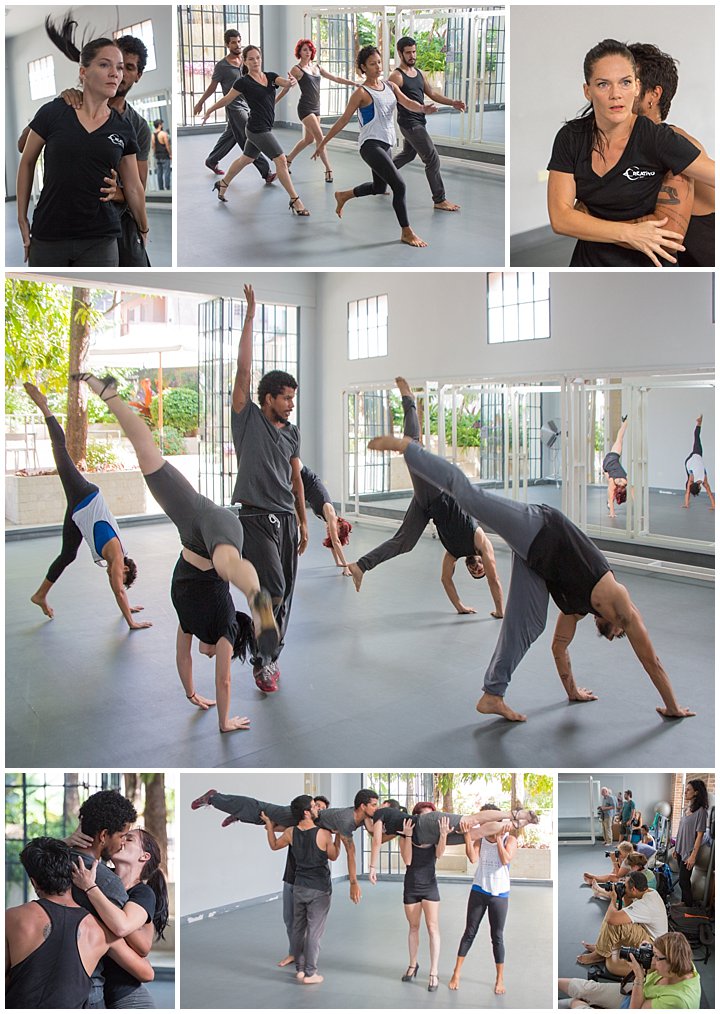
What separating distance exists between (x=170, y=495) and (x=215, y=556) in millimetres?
345

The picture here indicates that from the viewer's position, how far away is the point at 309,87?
467 cm

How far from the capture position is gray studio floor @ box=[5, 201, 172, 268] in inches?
166

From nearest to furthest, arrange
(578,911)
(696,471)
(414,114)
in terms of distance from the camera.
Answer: (578,911)
(414,114)
(696,471)

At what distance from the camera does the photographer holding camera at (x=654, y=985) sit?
3357 millimetres

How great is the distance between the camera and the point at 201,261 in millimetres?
4336

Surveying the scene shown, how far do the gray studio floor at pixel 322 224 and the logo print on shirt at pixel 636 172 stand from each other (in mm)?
1194

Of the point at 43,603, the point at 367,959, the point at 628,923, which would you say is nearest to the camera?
the point at 628,923

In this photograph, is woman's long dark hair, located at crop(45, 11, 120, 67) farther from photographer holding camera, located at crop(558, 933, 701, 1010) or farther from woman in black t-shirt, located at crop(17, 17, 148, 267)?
photographer holding camera, located at crop(558, 933, 701, 1010)

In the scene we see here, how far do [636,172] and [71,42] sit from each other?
2519mm

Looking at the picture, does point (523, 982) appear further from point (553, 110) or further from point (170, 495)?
point (553, 110)

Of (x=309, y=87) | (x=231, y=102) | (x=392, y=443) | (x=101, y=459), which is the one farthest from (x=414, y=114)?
(x=101, y=459)

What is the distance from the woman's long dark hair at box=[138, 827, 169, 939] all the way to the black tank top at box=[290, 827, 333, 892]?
0.66 metres

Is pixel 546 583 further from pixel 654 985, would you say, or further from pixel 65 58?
pixel 65 58

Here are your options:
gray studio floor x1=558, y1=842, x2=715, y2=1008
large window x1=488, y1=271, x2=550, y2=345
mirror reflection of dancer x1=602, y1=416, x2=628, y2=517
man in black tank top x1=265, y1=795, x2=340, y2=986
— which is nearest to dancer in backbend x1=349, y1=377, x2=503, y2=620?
man in black tank top x1=265, y1=795, x2=340, y2=986
